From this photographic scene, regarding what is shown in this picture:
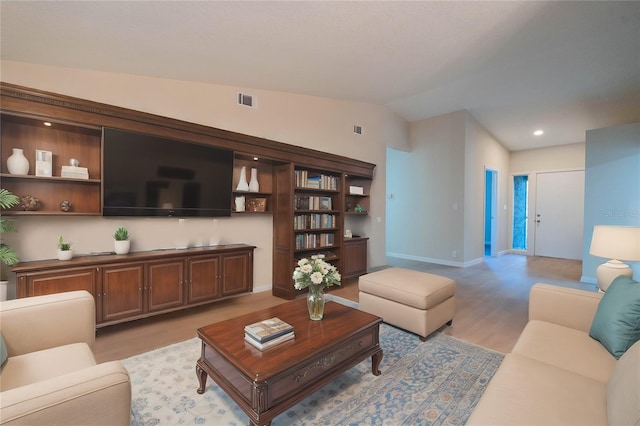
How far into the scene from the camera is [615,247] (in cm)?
237

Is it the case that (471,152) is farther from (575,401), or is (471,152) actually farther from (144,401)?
(144,401)

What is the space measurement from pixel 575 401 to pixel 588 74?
485cm

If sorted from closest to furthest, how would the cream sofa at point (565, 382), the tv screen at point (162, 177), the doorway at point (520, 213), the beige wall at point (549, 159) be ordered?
the cream sofa at point (565, 382), the tv screen at point (162, 177), the beige wall at point (549, 159), the doorway at point (520, 213)

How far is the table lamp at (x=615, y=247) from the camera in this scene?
2309 millimetres

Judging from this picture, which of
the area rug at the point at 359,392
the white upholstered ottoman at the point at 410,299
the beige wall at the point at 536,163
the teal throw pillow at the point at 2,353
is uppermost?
the beige wall at the point at 536,163

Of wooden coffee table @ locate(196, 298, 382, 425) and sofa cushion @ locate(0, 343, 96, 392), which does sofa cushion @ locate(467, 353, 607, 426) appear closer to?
wooden coffee table @ locate(196, 298, 382, 425)

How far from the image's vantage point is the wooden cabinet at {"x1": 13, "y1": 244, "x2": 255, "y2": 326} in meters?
2.32

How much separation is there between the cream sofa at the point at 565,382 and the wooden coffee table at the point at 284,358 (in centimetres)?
82

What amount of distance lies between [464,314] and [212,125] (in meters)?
3.76

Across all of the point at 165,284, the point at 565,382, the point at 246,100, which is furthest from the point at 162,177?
the point at 565,382

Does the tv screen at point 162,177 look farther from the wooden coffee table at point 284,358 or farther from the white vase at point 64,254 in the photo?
the wooden coffee table at point 284,358

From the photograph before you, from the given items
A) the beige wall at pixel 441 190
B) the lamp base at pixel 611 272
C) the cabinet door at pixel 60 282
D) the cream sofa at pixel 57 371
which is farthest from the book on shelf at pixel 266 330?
the beige wall at pixel 441 190

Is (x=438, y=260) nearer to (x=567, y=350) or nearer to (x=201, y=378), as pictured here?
(x=567, y=350)

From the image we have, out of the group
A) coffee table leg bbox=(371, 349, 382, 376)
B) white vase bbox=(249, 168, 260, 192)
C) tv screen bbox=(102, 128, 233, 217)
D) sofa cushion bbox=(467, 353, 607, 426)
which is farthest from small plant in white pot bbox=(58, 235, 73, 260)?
sofa cushion bbox=(467, 353, 607, 426)
